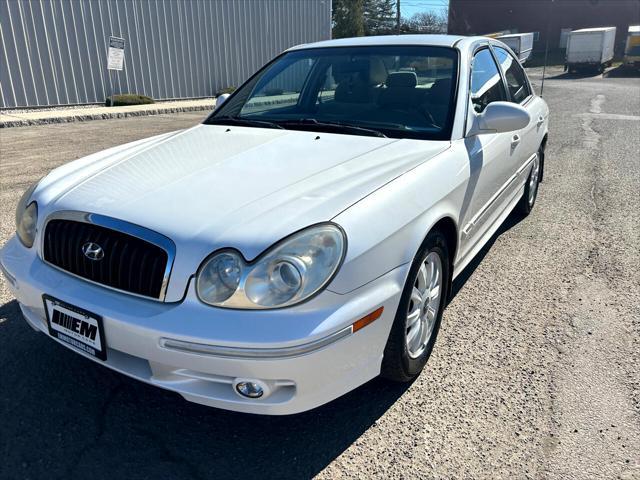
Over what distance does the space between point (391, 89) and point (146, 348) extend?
2149 mm

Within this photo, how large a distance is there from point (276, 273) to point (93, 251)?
0.79m

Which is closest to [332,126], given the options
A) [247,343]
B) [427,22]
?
[247,343]

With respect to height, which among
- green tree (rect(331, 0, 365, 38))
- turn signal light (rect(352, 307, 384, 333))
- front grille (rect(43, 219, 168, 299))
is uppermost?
green tree (rect(331, 0, 365, 38))

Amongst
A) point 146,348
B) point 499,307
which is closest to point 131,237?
point 146,348

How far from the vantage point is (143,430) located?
7.46 feet

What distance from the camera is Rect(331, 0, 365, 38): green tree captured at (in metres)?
44.0

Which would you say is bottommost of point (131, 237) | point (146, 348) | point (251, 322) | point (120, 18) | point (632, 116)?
point (632, 116)

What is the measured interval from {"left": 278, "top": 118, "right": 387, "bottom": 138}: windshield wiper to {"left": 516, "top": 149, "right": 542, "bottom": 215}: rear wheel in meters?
2.46

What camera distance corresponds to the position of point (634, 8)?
43.2 meters

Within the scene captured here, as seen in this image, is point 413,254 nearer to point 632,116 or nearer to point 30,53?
point 632,116

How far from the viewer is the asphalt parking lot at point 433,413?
2.10 m

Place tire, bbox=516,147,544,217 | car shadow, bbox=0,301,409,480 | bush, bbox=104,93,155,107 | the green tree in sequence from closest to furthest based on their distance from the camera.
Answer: car shadow, bbox=0,301,409,480, tire, bbox=516,147,544,217, bush, bbox=104,93,155,107, the green tree

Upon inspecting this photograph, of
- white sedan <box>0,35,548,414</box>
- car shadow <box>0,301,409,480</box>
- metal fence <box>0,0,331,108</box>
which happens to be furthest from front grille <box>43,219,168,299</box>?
metal fence <box>0,0,331,108</box>

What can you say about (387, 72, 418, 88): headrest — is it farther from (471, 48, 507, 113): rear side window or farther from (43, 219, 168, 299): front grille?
(43, 219, 168, 299): front grille
